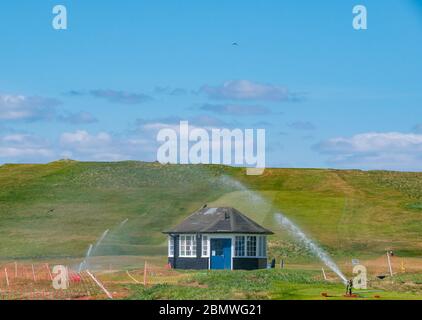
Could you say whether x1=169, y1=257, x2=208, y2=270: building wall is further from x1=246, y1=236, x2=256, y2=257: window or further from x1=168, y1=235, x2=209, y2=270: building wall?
x1=246, y1=236, x2=256, y2=257: window

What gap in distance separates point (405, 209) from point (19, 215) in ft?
141

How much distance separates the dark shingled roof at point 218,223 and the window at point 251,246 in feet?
2.29

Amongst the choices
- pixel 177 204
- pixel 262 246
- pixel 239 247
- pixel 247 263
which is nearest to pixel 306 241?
pixel 177 204

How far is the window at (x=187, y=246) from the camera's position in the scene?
7488 cm

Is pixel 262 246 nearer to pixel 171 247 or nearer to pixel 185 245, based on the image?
pixel 185 245

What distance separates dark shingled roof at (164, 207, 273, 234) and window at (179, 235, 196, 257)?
24.3 inches

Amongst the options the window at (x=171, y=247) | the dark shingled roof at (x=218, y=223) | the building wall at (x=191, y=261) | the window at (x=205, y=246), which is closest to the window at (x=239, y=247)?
the dark shingled roof at (x=218, y=223)

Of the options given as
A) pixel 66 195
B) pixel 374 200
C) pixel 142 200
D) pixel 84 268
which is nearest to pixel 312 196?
pixel 374 200

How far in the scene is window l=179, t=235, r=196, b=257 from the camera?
246 feet

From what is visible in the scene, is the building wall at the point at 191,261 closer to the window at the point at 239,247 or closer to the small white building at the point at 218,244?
the small white building at the point at 218,244

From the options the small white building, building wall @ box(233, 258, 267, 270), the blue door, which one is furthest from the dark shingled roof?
building wall @ box(233, 258, 267, 270)

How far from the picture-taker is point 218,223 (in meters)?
74.9
